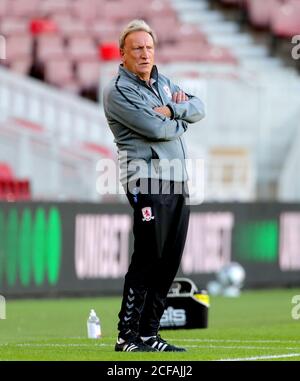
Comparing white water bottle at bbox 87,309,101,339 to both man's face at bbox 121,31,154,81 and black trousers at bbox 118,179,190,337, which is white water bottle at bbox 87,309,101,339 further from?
man's face at bbox 121,31,154,81

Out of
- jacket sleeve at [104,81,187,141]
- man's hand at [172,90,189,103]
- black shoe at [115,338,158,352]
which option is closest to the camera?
jacket sleeve at [104,81,187,141]

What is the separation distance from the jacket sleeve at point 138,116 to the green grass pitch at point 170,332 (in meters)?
1.39

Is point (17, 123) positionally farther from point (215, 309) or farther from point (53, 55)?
point (215, 309)

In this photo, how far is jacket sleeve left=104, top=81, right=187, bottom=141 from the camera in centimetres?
885

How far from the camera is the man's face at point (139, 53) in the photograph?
8.97 metres

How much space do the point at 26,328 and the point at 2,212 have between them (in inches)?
156

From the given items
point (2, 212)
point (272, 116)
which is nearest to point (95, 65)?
point (272, 116)

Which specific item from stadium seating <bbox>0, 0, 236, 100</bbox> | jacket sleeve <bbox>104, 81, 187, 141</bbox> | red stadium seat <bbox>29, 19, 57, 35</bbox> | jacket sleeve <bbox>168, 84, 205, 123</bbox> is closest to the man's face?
jacket sleeve <bbox>104, 81, 187, 141</bbox>

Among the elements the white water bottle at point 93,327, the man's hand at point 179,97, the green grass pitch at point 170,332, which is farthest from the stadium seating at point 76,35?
the man's hand at point 179,97

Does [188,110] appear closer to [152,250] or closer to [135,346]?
[152,250]

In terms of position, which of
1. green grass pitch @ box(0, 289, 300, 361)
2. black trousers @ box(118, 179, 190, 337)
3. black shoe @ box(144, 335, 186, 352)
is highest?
black trousers @ box(118, 179, 190, 337)

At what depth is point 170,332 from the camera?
11836mm

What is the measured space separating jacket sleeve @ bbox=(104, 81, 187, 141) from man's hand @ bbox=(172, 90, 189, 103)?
0.81ft

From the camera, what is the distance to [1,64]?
974 inches
